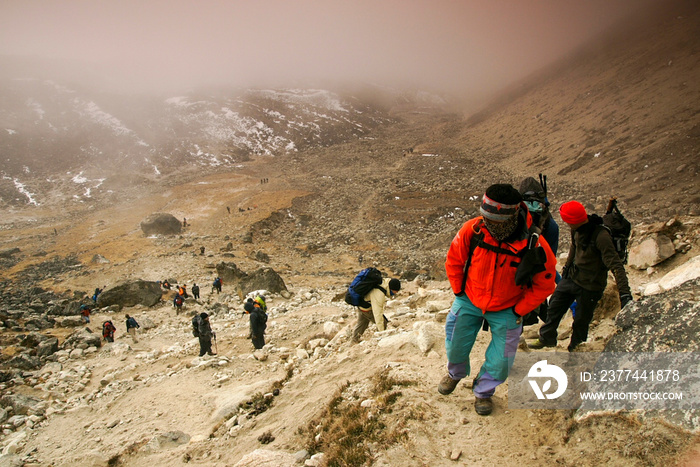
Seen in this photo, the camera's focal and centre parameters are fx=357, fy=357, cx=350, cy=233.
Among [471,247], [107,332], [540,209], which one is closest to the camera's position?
[471,247]

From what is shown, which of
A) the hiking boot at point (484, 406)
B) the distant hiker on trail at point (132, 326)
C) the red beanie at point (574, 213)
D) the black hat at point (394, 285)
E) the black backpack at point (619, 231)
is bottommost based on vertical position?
the distant hiker on trail at point (132, 326)

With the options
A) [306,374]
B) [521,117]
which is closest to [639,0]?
[521,117]

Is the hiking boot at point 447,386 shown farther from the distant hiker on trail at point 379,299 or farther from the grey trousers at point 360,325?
the grey trousers at point 360,325

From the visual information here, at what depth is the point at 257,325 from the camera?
842cm

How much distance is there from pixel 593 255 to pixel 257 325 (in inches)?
271

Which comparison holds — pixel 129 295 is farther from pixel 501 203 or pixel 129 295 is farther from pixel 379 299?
pixel 501 203

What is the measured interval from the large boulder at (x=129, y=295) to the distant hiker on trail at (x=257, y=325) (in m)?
7.86

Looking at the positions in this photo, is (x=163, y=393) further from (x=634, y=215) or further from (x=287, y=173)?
(x=287, y=173)

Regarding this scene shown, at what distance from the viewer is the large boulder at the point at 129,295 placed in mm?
13898

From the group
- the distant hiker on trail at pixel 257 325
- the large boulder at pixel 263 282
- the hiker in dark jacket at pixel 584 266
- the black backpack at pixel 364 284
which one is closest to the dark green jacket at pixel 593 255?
the hiker in dark jacket at pixel 584 266

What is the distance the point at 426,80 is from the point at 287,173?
80785mm

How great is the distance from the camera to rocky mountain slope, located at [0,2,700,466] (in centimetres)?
347

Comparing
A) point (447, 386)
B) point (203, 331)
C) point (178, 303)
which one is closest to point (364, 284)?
point (447, 386)

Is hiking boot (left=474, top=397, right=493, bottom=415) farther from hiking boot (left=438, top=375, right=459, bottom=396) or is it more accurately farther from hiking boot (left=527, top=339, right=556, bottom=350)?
hiking boot (left=527, top=339, right=556, bottom=350)
